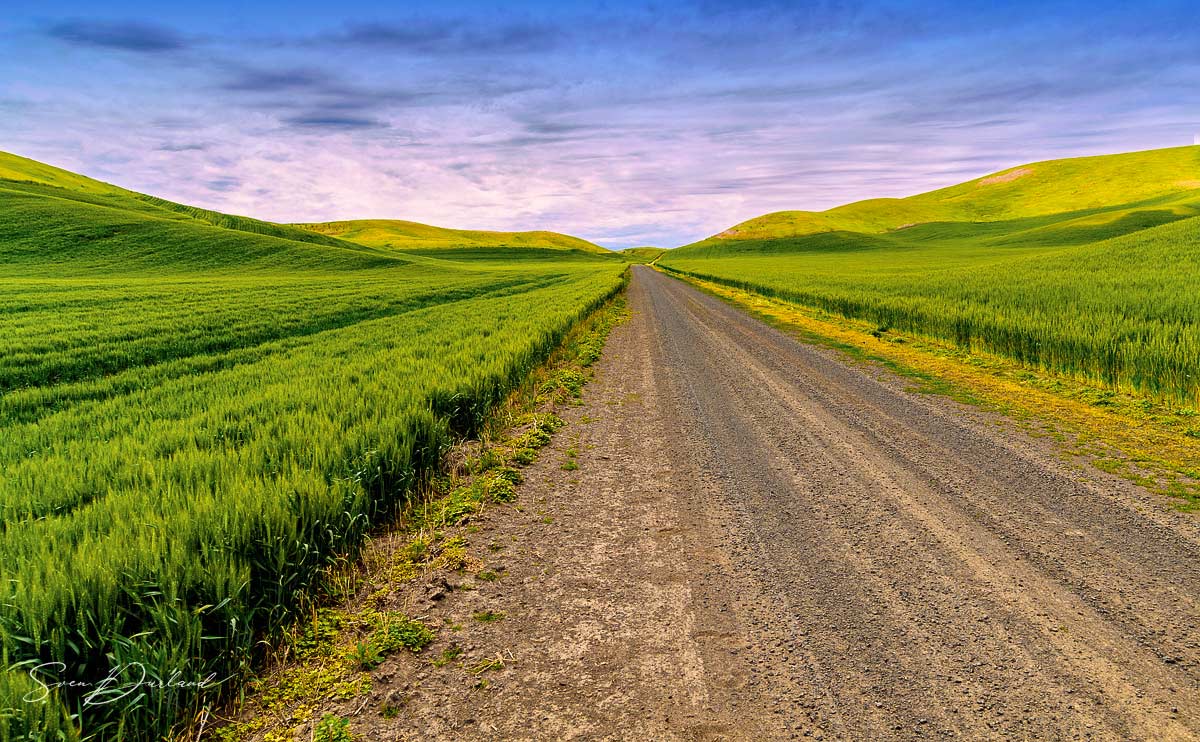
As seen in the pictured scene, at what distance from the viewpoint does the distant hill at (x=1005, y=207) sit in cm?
12712

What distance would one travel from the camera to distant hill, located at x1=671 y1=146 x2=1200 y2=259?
127 metres

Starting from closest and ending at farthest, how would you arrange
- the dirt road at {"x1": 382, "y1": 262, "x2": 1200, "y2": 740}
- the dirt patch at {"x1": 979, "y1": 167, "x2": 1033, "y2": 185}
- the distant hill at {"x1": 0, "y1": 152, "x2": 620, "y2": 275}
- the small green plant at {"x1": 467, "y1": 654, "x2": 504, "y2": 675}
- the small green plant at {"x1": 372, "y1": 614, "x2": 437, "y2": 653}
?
the dirt road at {"x1": 382, "y1": 262, "x2": 1200, "y2": 740} → the small green plant at {"x1": 467, "y1": 654, "x2": 504, "y2": 675} → the small green plant at {"x1": 372, "y1": 614, "x2": 437, "y2": 653} → the distant hill at {"x1": 0, "y1": 152, "x2": 620, "y2": 275} → the dirt patch at {"x1": 979, "y1": 167, "x2": 1033, "y2": 185}

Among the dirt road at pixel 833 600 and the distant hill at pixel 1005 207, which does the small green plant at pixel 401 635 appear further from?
the distant hill at pixel 1005 207

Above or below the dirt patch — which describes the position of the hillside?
below

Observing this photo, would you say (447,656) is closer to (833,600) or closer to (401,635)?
(401,635)

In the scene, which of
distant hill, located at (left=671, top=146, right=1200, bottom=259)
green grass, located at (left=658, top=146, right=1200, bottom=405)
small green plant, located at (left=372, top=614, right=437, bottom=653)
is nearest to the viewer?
small green plant, located at (left=372, top=614, right=437, bottom=653)

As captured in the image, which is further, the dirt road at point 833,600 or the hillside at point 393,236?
the hillside at point 393,236

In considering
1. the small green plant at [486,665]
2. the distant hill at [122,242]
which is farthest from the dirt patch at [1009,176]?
the small green plant at [486,665]

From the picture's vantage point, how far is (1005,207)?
157750 mm

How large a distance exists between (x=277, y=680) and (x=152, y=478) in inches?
99.1

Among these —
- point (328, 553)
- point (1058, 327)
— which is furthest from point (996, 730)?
point (1058, 327)

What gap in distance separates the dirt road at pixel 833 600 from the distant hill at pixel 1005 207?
4478 inches

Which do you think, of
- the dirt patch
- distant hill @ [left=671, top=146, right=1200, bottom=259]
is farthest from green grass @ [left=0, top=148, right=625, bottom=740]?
the dirt patch

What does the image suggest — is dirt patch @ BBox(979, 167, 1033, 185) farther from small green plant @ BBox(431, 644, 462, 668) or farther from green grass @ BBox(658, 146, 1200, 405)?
small green plant @ BBox(431, 644, 462, 668)
